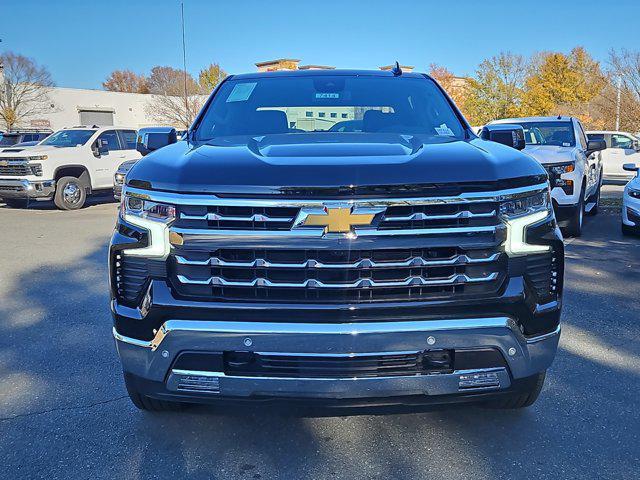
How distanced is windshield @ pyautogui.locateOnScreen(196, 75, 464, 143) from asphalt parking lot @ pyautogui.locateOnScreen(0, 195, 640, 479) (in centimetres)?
166

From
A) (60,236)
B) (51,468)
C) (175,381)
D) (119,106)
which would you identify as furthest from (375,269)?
(119,106)

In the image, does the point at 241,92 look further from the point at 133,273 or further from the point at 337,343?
the point at 337,343

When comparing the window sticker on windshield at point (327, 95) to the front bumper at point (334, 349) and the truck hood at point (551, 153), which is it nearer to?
the front bumper at point (334, 349)

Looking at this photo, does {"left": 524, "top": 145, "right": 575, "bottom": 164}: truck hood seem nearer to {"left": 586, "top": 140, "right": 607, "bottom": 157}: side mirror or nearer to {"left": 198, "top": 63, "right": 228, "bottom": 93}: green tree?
{"left": 586, "top": 140, "right": 607, "bottom": 157}: side mirror

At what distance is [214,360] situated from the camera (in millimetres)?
2422

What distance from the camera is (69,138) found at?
47.6ft

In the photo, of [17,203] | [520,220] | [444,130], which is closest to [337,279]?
[520,220]

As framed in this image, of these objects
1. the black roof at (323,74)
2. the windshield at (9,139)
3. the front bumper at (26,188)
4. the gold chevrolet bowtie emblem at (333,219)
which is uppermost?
the black roof at (323,74)

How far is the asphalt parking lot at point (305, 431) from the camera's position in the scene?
2730mm

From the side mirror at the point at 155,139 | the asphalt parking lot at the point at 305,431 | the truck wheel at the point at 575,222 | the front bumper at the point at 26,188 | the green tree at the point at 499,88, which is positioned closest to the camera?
the asphalt parking lot at the point at 305,431

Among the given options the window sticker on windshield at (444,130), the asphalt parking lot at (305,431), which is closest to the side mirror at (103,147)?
the asphalt parking lot at (305,431)

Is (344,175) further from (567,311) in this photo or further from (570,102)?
(570,102)

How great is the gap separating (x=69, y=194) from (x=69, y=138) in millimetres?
1766

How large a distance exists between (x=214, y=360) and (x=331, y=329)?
0.52 meters
